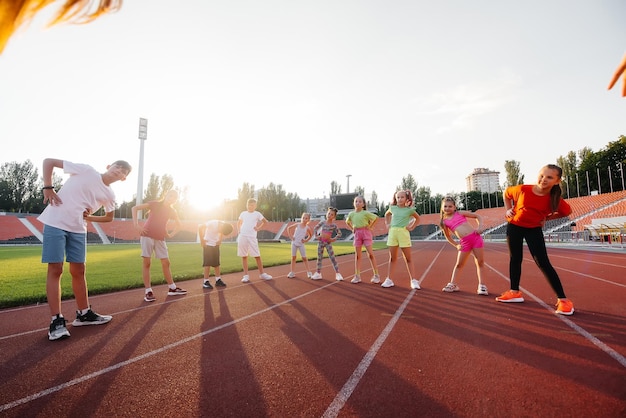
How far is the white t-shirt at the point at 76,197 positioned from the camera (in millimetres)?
3756

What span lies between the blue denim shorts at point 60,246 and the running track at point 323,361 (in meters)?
0.96

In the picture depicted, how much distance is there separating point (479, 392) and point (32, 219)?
54772 millimetres

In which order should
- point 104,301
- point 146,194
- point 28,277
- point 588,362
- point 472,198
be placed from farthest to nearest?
point 472,198 < point 146,194 < point 28,277 < point 104,301 < point 588,362

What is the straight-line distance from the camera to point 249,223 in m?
8.35

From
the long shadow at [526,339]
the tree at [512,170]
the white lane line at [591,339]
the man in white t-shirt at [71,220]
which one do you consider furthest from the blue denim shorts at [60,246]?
the tree at [512,170]

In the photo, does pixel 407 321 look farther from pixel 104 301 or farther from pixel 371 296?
pixel 104 301

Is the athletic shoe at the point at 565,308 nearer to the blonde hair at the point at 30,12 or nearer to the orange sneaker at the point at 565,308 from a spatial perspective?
the orange sneaker at the point at 565,308

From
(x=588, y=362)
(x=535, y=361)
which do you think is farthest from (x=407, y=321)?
(x=588, y=362)

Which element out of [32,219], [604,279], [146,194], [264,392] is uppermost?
[146,194]

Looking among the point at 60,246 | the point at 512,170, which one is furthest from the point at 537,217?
the point at 512,170

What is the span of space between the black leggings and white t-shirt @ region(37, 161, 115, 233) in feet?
20.0

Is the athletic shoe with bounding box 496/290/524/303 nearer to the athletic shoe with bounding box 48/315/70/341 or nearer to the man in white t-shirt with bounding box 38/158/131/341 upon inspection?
the man in white t-shirt with bounding box 38/158/131/341

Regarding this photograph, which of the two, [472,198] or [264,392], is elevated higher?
[472,198]

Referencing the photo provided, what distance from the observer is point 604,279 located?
7.63 meters
